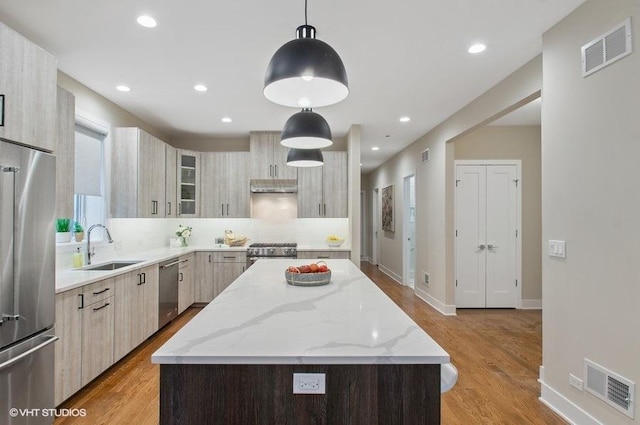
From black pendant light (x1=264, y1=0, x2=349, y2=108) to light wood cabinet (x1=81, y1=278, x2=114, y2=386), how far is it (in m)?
2.30

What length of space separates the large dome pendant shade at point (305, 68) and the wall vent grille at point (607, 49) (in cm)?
169

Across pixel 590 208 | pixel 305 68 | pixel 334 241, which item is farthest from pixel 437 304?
pixel 305 68

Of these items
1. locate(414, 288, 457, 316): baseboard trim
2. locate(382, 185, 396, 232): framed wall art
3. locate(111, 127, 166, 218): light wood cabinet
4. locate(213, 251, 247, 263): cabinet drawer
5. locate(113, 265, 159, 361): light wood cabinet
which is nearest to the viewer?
locate(113, 265, 159, 361): light wood cabinet

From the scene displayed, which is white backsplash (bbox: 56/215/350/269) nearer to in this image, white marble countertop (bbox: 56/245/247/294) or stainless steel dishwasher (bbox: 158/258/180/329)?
stainless steel dishwasher (bbox: 158/258/180/329)

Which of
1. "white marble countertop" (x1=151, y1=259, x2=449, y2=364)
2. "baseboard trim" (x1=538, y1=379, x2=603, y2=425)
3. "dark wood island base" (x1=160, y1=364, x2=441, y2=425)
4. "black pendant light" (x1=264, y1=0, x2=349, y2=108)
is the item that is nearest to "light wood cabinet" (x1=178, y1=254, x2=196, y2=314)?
"white marble countertop" (x1=151, y1=259, x2=449, y2=364)

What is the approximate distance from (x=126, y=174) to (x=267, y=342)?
11.7ft

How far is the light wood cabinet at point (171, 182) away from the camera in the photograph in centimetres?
481

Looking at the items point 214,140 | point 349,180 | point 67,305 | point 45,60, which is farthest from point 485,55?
point 214,140

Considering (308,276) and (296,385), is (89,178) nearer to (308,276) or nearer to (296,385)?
(308,276)

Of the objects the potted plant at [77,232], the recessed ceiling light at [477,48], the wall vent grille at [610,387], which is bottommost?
the wall vent grille at [610,387]

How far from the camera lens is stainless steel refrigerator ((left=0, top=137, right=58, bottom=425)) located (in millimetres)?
1825

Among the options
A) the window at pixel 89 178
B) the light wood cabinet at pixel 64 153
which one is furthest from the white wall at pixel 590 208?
the window at pixel 89 178

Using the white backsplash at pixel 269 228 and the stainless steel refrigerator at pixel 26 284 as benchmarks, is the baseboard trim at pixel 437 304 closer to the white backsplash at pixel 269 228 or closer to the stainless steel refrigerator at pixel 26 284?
the white backsplash at pixel 269 228

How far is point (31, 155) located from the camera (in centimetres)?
198
